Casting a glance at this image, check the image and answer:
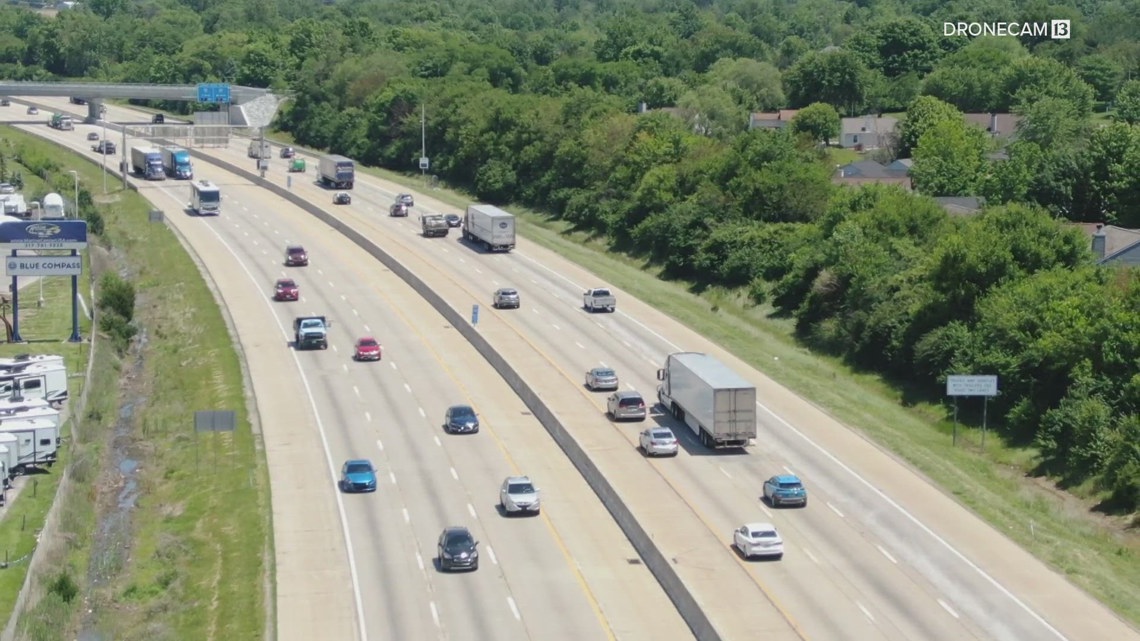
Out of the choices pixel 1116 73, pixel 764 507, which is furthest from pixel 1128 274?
pixel 1116 73

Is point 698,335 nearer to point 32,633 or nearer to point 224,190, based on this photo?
point 32,633

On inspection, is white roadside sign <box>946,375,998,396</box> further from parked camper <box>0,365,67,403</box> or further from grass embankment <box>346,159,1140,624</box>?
parked camper <box>0,365,67,403</box>

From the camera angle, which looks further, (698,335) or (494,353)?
(698,335)

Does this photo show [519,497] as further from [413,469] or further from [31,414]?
[31,414]

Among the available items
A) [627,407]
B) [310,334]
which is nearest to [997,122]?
[310,334]

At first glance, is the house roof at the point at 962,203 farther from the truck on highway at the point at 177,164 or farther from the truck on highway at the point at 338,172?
the truck on highway at the point at 177,164

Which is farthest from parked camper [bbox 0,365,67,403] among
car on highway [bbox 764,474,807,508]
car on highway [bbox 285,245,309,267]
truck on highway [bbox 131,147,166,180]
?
truck on highway [bbox 131,147,166,180]

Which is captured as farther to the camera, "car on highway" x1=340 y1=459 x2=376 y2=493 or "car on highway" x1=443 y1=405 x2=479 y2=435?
"car on highway" x1=443 y1=405 x2=479 y2=435
